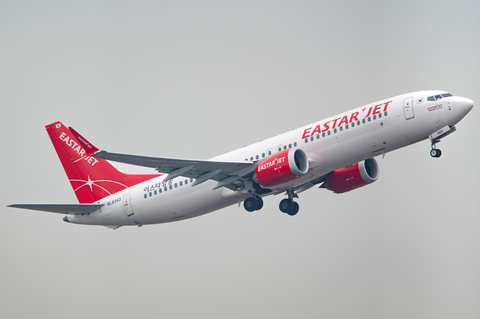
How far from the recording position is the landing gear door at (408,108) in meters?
30.6

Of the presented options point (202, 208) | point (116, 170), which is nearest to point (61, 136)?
point (116, 170)

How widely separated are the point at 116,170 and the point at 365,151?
1848 centimetres

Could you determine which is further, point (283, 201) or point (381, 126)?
point (283, 201)

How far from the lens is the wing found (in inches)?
1217

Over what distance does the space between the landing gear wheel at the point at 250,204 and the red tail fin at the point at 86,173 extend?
7.48 m

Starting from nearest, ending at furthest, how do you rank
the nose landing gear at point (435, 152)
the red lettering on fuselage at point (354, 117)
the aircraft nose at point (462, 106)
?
1. the aircraft nose at point (462, 106)
2. the nose landing gear at point (435, 152)
3. the red lettering on fuselage at point (354, 117)

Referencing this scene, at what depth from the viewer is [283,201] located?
38.0 m

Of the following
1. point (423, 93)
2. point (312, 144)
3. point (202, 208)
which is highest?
point (423, 93)

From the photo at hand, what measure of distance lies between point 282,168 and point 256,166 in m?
2.59

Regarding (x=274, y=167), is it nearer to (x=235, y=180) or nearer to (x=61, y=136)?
(x=235, y=180)

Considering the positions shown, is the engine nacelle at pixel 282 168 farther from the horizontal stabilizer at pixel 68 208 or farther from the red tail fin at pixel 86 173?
the horizontal stabilizer at pixel 68 208

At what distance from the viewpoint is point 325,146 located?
105 feet

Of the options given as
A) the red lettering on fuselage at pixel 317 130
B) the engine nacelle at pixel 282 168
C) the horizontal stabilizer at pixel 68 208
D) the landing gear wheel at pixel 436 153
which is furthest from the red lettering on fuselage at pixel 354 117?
the horizontal stabilizer at pixel 68 208

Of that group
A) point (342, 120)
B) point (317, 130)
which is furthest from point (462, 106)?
point (317, 130)
